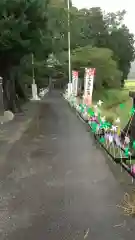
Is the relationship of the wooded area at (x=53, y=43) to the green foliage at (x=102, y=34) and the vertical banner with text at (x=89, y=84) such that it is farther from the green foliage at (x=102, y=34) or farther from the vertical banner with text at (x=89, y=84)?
the vertical banner with text at (x=89, y=84)

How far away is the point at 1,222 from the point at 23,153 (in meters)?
5.89

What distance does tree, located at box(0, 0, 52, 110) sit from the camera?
2030cm

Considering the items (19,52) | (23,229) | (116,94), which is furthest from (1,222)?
(116,94)

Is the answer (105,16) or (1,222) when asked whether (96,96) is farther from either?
(1,222)

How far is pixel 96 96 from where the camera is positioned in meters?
47.7

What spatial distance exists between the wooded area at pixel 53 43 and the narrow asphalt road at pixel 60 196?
1082cm

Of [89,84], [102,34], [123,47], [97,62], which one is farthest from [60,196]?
[123,47]

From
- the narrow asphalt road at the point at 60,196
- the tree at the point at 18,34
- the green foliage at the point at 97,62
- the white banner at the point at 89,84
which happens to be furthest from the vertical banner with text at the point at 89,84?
the green foliage at the point at 97,62

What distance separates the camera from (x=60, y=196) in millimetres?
7320

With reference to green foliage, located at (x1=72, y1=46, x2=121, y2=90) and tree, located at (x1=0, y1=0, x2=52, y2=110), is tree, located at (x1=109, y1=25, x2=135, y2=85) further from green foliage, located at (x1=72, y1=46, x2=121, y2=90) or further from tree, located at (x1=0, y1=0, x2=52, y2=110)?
tree, located at (x1=0, y1=0, x2=52, y2=110)

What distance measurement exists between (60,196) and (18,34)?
15412 mm

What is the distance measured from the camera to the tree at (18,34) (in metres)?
20.3

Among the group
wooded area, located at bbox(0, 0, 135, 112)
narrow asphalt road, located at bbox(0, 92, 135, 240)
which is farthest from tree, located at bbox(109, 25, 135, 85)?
narrow asphalt road, located at bbox(0, 92, 135, 240)

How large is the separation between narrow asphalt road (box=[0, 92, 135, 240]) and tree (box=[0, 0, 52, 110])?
974 centimetres
